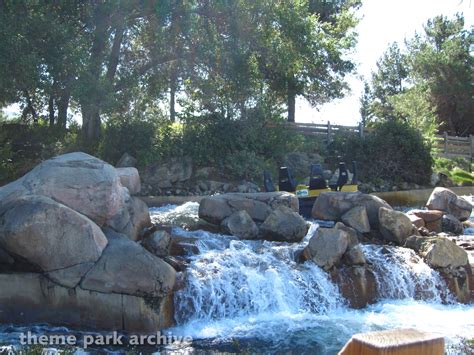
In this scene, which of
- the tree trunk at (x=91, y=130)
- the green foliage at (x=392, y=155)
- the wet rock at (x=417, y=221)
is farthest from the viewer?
the green foliage at (x=392, y=155)

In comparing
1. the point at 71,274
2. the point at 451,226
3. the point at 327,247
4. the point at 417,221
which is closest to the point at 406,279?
the point at 327,247

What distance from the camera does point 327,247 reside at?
9570mm

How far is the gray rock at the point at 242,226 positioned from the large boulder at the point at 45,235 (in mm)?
3941

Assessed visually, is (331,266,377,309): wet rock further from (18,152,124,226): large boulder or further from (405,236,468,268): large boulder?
(18,152,124,226): large boulder

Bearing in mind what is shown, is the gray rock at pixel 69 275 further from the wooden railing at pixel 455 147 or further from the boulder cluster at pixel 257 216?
the wooden railing at pixel 455 147

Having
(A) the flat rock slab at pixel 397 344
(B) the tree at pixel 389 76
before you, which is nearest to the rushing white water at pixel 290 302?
(A) the flat rock slab at pixel 397 344

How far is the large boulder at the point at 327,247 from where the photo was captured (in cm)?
945

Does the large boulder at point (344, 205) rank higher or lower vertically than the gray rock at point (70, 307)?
higher

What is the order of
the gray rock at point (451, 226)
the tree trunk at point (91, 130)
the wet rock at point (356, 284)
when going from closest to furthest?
the wet rock at point (356, 284)
the gray rock at point (451, 226)
the tree trunk at point (91, 130)

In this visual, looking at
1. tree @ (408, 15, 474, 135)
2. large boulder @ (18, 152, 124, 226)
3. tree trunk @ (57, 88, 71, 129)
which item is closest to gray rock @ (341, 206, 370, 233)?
large boulder @ (18, 152, 124, 226)

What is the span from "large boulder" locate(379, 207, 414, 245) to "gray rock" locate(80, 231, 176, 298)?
5.23 meters

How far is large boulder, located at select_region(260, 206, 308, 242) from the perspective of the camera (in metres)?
11.1

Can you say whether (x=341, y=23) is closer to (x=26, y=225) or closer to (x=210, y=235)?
(x=210, y=235)

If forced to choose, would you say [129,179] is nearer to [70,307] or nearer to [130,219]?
[130,219]
